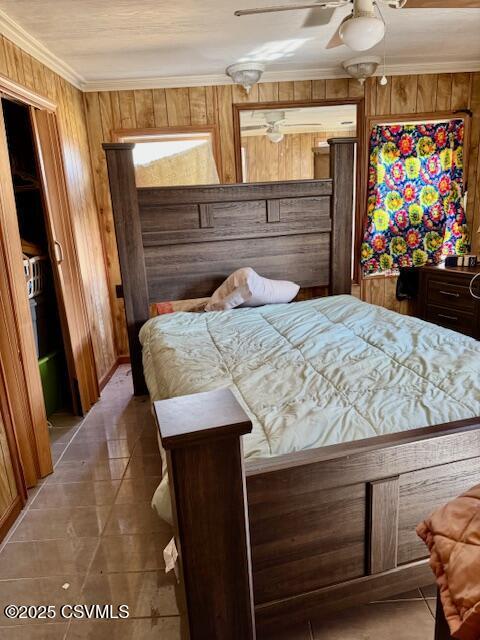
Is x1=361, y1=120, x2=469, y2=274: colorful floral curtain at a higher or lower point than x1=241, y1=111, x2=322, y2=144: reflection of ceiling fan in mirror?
lower

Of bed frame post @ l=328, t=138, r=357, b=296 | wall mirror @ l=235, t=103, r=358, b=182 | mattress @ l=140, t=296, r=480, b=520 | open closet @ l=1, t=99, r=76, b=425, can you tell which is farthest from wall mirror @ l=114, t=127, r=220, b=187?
mattress @ l=140, t=296, r=480, b=520

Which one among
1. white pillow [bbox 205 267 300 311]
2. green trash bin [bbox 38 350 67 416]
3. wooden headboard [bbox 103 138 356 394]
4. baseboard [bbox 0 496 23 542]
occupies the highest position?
wooden headboard [bbox 103 138 356 394]

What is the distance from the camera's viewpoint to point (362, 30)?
5.95ft

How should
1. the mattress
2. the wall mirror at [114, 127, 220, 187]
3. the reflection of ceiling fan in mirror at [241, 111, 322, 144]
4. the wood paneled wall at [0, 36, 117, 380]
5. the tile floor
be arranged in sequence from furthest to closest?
the reflection of ceiling fan in mirror at [241, 111, 322, 144] < the wall mirror at [114, 127, 220, 187] < the wood paneled wall at [0, 36, 117, 380] < the tile floor < the mattress

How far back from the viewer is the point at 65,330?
9.73 feet

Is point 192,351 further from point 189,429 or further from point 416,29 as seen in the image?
point 416,29

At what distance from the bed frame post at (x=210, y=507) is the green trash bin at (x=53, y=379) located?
2360 mm

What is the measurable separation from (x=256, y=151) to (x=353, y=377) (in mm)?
3132

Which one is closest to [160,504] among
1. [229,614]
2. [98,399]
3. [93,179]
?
[229,614]

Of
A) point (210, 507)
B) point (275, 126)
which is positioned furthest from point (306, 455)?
point (275, 126)

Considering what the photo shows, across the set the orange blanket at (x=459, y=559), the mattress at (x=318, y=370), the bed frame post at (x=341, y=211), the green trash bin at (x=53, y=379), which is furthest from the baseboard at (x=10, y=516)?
the bed frame post at (x=341, y=211)

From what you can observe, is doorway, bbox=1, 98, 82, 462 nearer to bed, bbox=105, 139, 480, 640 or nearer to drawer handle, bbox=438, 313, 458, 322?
bed, bbox=105, 139, 480, 640

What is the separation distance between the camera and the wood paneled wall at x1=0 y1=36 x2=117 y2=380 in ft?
9.57

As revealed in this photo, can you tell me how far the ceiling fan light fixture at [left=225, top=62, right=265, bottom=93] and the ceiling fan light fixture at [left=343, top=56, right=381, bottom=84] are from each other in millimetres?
693
